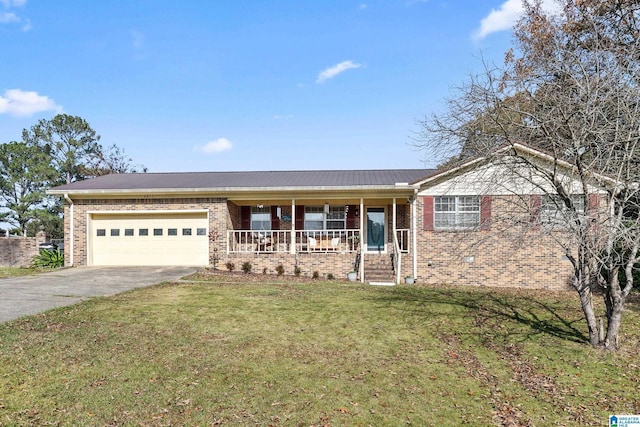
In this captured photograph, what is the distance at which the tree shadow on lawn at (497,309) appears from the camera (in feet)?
23.5

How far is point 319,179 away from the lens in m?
16.2

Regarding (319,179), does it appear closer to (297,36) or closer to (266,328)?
(297,36)

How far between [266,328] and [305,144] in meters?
15.2

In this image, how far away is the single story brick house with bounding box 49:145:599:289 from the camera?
1266 centimetres

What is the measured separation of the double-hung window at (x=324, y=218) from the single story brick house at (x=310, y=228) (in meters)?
0.04

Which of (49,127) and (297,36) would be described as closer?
(297,36)

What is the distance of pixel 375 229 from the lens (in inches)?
613

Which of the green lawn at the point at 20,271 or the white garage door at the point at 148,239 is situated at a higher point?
the white garage door at the point at 148,239

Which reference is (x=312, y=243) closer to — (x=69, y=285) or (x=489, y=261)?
(x=489, y=261)

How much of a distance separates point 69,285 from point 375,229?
10490mm

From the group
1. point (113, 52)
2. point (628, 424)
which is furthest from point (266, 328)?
point (113, 52)

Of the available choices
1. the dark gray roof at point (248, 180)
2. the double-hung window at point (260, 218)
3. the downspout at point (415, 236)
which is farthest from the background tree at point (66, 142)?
the downspout at point (415, 236)

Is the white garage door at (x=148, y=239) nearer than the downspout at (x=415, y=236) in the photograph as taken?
No

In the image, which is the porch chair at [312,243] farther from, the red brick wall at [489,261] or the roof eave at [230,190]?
the red brick wall at [489,261]
